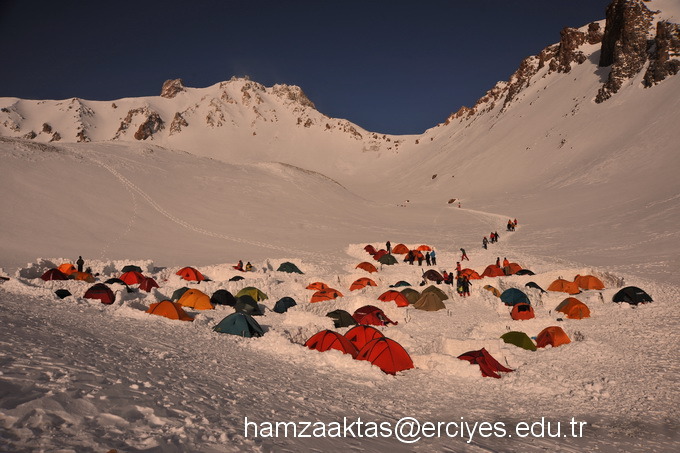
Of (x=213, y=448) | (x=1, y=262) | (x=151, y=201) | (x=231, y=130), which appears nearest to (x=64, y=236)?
(x=1, y=262)

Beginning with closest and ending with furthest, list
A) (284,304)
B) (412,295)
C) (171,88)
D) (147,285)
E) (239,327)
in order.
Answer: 1. (239,327)
2. (284,304)
3. (412,295)
4. (147,285)
5. (171,88)

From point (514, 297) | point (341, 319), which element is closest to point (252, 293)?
point (341, 319)

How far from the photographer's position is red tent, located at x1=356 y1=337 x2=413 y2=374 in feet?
38.7

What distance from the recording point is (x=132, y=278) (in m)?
24.0

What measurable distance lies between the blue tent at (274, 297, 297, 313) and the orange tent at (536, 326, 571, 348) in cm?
1106

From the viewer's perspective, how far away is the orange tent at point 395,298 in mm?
21594

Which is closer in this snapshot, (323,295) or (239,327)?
(239,327)

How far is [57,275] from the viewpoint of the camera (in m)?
20.7

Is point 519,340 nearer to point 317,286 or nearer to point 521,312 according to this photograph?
point 521,312

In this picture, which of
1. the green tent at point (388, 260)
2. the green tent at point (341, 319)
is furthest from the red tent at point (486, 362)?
the green tent at point (388, 260)

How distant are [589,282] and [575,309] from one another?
590 centimetres

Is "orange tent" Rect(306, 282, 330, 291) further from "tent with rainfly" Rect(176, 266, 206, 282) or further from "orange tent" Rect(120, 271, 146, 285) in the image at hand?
"orange tent" Rect(120, 271, 146, 285)

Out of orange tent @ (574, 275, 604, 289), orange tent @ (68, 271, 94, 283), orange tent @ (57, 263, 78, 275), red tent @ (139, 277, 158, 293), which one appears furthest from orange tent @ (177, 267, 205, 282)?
orange tent @ (574, 275, 604, 289)

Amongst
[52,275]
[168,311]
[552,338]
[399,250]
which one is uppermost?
[399,250]
